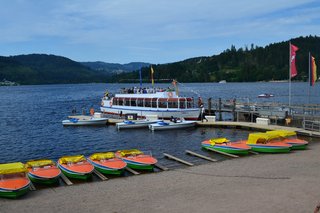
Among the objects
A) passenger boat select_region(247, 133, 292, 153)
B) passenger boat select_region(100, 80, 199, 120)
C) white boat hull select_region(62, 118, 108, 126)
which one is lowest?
white boat hull select_region(62, 118, 108, 126)

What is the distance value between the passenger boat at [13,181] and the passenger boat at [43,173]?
1.56 meters

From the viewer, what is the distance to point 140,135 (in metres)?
45.1

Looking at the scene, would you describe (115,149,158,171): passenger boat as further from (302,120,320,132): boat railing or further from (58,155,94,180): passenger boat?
(302,120,320,132): boat railing

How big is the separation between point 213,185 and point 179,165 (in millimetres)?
7342

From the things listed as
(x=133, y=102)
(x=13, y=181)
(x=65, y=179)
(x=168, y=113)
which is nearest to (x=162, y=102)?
(x=168, y=113)


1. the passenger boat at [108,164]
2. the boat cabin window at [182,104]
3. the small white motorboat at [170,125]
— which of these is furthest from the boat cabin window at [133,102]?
the passenger boat at [108,164]

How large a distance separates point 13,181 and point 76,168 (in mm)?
4569

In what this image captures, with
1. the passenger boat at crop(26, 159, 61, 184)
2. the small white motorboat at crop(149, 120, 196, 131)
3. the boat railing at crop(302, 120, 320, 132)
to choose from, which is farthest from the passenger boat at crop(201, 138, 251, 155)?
the small white motorboat at crop(149, 120, 196, 131)

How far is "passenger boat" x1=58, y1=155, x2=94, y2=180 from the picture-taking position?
23.3 meters

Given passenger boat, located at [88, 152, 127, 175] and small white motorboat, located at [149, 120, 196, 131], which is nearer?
passenger boat, located at [88, 152, 127, 175]

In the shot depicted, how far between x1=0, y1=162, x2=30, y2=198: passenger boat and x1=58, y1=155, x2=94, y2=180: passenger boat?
3.46 m

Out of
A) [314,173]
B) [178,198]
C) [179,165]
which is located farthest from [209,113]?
[178,198]

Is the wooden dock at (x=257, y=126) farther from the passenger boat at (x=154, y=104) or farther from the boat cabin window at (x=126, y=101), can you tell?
the boat cabin window at (x=126, y=101)

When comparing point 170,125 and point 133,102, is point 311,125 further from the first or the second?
point 133,102
